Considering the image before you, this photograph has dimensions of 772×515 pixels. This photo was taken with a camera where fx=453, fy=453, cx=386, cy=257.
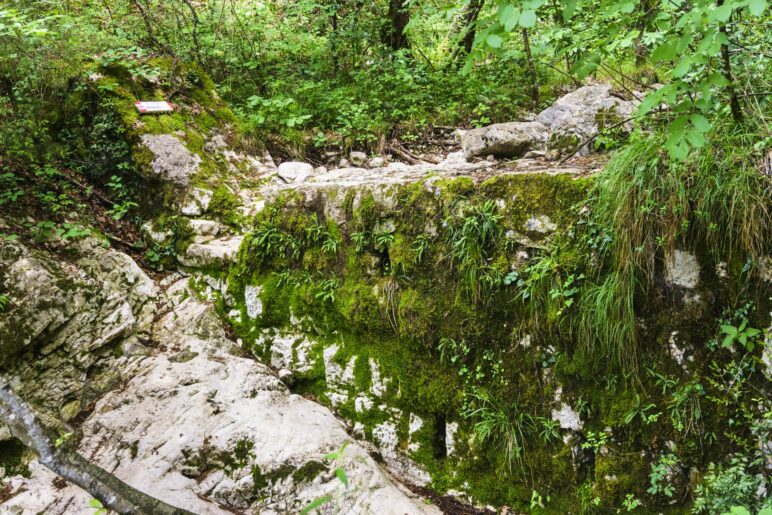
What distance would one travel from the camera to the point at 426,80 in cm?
785

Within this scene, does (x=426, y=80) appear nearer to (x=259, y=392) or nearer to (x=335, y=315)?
(x=335, y=315)

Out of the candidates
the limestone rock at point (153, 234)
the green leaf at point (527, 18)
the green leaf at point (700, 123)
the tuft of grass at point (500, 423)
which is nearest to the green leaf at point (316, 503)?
the green leaf at point (527, 18)

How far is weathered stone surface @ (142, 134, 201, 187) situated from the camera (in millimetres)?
6160

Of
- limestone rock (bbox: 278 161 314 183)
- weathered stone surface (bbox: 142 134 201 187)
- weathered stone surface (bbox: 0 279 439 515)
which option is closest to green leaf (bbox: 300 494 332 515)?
weathered stone surface (bbox: 0 279 439 515)

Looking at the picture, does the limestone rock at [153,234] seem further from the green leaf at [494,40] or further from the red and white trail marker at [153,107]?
the green leaf at [494,40]

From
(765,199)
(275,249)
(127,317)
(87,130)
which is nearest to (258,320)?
(275,249)

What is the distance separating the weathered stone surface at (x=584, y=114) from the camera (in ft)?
16.0

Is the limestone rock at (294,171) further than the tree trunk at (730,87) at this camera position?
Yes

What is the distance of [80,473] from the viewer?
120 inches

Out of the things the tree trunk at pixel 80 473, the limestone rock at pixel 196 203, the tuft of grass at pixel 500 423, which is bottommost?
the tuft of grass at pixel 500 423

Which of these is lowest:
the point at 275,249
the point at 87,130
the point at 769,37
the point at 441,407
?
the point at 441,407

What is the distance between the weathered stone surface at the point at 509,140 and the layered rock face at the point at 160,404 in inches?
138

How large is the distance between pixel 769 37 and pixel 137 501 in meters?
5.42

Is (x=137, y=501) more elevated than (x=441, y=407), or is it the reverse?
(x=137, y=501)
